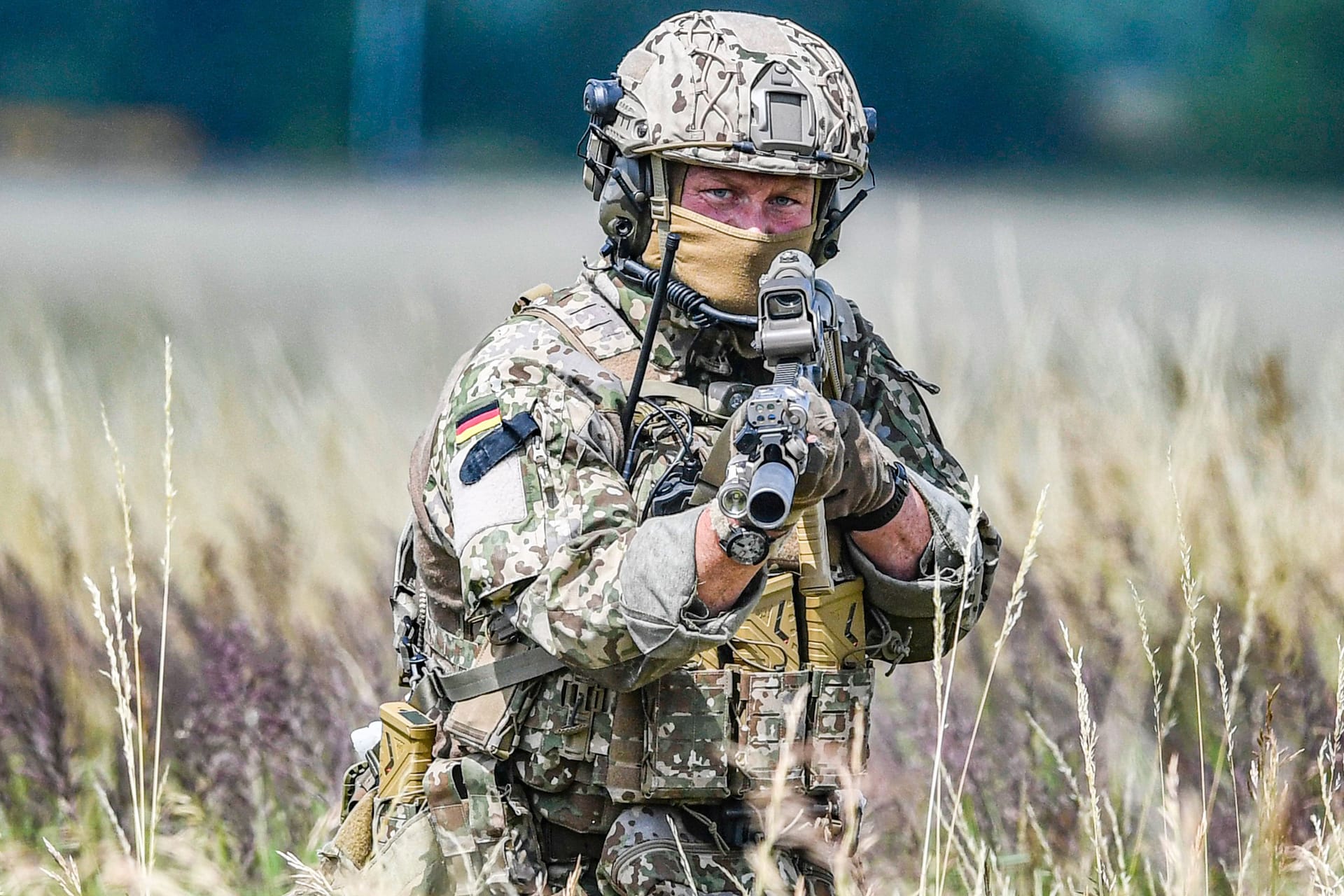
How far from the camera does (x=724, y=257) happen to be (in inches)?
134

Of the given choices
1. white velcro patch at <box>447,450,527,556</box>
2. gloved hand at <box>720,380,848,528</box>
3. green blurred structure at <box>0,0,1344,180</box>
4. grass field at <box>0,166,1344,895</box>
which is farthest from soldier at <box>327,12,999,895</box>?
green blurred structure at <box>0,0,1344,180</box>

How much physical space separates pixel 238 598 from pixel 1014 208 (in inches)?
218

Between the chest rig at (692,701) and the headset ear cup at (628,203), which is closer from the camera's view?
the chest rig at (692,701)

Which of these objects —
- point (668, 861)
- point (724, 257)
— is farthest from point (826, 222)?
point (668, 861)

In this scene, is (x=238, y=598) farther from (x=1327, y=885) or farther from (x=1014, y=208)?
(x=1014, y=208)

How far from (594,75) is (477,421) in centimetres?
651

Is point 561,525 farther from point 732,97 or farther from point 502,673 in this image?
point 732,97

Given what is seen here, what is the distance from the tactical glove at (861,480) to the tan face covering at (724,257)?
33 centimetres

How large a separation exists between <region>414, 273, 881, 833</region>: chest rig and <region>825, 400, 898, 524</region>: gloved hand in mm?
64

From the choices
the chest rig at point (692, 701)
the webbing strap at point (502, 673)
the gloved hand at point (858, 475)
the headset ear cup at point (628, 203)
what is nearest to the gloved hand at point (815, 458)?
the gloved hand at point (858, 475)

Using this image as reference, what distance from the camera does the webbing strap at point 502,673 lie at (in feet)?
10.8

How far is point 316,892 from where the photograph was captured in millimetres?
3475

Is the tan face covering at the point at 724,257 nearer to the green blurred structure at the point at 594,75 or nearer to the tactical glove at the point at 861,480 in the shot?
the tactical glove at the point at 861,480

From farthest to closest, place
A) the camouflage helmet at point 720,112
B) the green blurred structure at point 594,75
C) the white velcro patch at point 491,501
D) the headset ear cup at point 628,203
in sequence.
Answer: the green blurred structure at point 594,75 → the headset ear cup at point 628,203 → the camouflage helmet at point 720,112 → the white velcro patch at point 491,501
